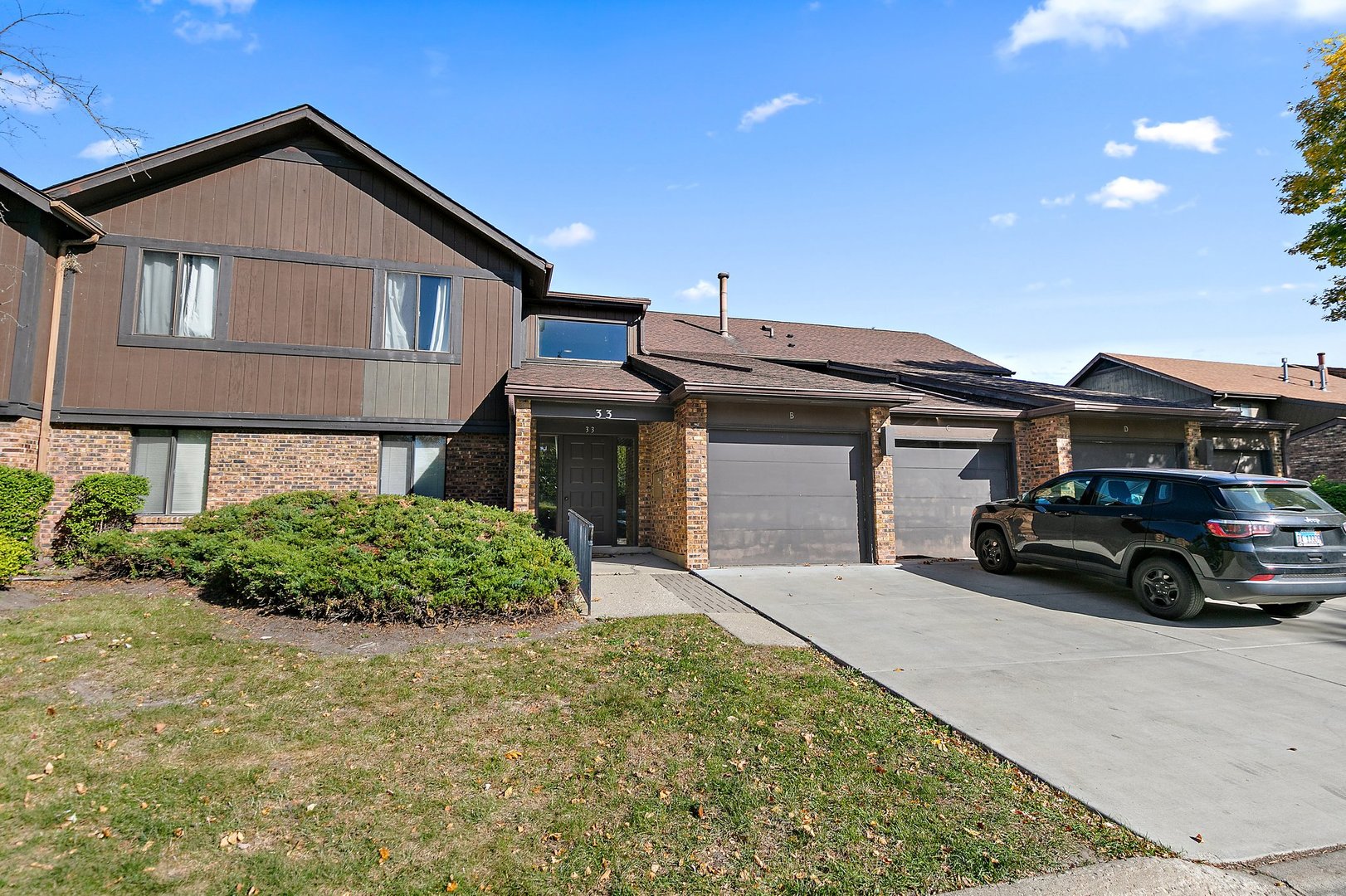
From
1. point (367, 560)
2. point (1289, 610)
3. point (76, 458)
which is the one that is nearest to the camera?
point (367, 560)

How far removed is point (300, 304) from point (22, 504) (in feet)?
15.3

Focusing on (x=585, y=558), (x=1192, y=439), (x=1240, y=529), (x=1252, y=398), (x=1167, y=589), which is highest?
(x=1252, y=398)

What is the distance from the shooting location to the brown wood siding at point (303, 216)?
1048 centimetres

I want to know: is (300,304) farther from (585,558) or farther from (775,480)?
(775,480)

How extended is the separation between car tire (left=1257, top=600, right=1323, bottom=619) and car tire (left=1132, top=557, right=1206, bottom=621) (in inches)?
41.1

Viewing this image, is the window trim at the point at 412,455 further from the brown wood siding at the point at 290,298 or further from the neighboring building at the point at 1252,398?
the neighboring building at the point at 1252,398

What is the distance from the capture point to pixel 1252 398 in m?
22.2

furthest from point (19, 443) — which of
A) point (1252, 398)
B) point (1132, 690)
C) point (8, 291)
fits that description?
point (1252, 398)

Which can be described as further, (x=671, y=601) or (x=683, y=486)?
(x=683, y=486)

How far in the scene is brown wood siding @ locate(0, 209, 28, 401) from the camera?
8984 millimetres

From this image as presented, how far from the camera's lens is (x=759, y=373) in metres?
11.8

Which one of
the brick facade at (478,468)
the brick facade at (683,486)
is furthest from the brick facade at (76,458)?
the brick facade at (683,486)

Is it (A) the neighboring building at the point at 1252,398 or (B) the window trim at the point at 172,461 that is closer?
(B) the window trim at the point at 172,461

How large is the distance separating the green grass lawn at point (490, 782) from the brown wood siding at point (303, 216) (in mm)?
7939
